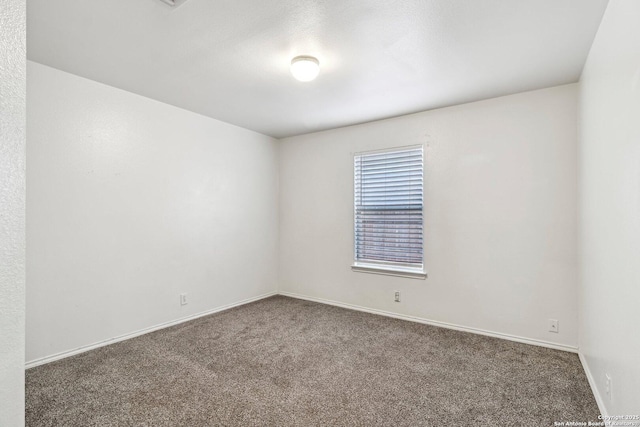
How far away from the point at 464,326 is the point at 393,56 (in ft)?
9.10

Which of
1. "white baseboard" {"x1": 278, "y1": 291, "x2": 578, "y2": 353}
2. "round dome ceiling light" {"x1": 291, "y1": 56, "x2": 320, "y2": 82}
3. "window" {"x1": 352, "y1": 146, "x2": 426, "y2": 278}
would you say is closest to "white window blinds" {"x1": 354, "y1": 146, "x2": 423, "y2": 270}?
"window" {"x1": 352, "y1": 146, "x2": 426, "y2": 278}

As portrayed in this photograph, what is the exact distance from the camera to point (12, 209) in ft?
3.21

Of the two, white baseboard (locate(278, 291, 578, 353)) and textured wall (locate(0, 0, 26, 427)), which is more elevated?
textured wall (locate(0, 0, 26, 427))

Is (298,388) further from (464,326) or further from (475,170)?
(475,170)

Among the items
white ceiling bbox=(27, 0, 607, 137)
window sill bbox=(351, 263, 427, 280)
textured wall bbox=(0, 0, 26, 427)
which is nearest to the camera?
textured wall bbox=(0, 0, 26, 427)

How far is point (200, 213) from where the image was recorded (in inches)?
149

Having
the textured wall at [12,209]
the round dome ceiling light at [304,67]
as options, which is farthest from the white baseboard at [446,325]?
the textured wall at [12,209]

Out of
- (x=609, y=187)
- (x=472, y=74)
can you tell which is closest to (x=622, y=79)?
(x=609, y=187)

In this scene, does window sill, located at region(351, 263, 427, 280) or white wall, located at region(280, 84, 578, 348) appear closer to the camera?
white wall, located at region(280, 84, 578, 348)

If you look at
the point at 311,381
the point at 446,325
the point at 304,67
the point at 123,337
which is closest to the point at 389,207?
the point at 446,325

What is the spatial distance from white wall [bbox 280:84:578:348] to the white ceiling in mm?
336

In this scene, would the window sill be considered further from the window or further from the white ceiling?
the white ceiling

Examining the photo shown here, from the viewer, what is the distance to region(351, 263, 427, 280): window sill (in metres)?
3.62

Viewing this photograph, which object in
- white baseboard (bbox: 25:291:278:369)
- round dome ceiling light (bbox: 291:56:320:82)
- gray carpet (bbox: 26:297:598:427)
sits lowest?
gray carpet (bbox: 26:297:598:427)
